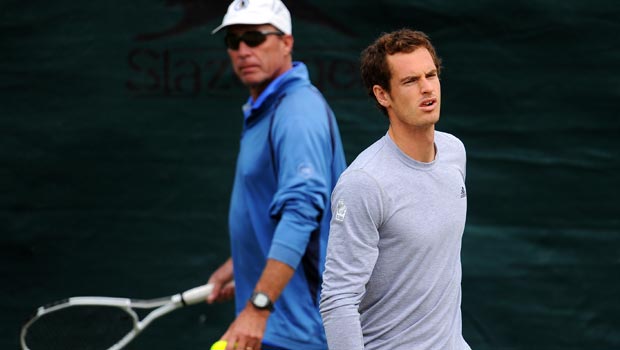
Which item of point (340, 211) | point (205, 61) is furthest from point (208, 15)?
point (340, 211)

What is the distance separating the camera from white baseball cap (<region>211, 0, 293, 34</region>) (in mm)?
4031

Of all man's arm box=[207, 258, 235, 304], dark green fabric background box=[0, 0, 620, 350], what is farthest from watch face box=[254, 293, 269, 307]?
dark green fabric background box=[0, 0, 620, 350]

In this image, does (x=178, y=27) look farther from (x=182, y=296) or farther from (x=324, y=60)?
(x=182, y=296)

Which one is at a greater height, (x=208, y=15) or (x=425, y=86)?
(x=425, y=86)

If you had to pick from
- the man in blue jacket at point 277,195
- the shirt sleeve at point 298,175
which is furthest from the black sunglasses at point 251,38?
the shirt sleeve at point 298,175

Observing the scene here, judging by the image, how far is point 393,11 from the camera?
4.81 metres

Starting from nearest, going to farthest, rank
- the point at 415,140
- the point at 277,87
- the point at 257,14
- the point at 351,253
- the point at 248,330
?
the point at 351,253
the point at 415,140
the point at 248,330
the point at 277,87
the point at 257,14

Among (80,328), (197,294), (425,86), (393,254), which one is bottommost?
(80,328)

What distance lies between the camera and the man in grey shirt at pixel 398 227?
278 cm

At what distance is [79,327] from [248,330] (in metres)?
0.97

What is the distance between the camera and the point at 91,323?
4.29 metres

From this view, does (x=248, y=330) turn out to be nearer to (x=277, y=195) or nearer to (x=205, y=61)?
(x=277, y=195)

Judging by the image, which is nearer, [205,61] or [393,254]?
[393,254]

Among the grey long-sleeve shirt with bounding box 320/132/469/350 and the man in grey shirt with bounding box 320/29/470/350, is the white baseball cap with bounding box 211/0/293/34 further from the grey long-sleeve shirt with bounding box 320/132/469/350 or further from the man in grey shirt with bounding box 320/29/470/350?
the grey long-sleeve shirt with bounding box 320/132/469/350
